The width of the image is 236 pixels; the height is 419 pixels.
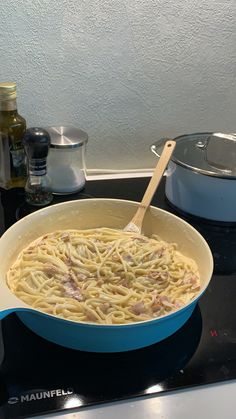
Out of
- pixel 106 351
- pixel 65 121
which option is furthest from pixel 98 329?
pixel 65 121

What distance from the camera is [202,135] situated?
1.13m

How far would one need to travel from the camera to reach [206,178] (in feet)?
3.19

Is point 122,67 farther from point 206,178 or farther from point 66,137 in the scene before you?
point 206,178

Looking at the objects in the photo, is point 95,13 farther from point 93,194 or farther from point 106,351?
point 106,351

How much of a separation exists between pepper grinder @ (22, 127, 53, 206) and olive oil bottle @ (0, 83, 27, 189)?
41 mm

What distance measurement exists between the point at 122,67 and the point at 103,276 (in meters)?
0.55

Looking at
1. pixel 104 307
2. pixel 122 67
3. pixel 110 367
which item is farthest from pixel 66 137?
pixel 110 367

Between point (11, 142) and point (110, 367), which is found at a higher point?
point (11, 142)

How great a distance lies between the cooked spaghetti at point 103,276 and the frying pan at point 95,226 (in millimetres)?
21

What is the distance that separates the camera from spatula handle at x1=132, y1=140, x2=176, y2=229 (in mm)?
930

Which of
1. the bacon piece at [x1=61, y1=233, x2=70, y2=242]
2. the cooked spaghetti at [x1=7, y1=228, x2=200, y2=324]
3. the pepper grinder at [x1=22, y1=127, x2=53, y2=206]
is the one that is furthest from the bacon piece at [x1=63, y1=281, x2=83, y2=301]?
the pepper grinder at [x1=22, y1=127, x2=53, y2=206]

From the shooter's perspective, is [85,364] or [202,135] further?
[202,135]

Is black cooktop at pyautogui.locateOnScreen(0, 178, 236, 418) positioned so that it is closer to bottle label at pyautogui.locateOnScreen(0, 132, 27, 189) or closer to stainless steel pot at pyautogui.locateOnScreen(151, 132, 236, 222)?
stainless steel pot at pyautogui.locateOnScreen(151, 132, 236, 222)

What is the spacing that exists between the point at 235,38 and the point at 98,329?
0.86 metres
